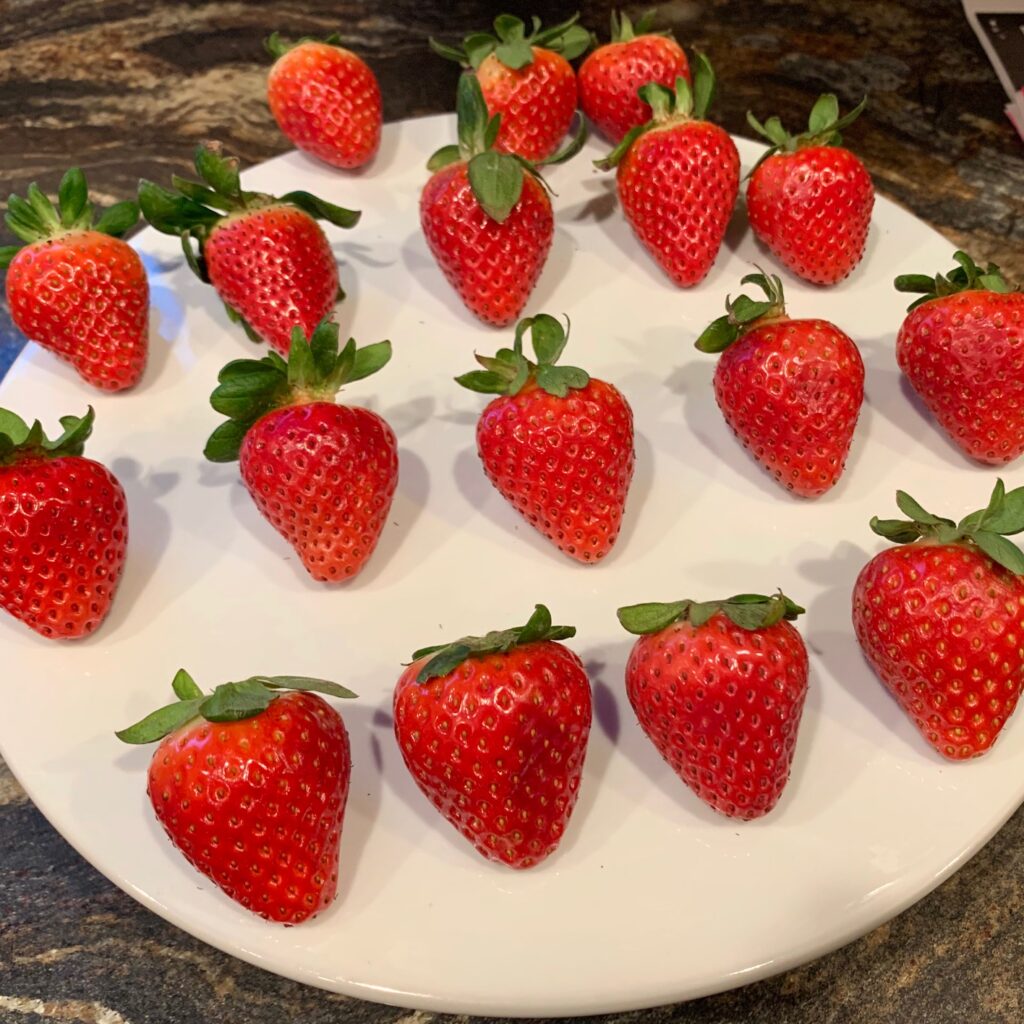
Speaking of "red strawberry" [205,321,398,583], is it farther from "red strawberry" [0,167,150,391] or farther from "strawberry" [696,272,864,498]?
"strawberry" [696,272,864,498]

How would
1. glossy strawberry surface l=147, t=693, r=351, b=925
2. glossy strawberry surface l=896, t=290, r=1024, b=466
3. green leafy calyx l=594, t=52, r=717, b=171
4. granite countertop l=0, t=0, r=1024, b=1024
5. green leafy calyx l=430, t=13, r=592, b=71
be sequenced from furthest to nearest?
green leafy calyx l=430, t=13, r=592, b=71 < green leafy calyx l=594, t=52, r=717, b=171 < glossy strawberry surface l=896, t=290, r=1024, b=466 < granite countertop l=0, t=0, r=1024, b=1024 < glossy strawberry surface l=147, t=693, r=351, b=925

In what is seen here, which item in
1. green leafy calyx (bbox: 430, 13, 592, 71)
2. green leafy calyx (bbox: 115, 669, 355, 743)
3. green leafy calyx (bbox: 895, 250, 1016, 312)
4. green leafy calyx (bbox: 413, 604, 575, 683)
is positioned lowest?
green leafy calyx (bbox: 115, 669, 355, 743)

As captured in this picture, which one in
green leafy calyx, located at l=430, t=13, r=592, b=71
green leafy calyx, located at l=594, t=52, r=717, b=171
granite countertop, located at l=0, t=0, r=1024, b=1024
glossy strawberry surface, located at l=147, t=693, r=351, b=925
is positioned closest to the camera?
glossy strawberry surface, located at l=147, t=693, r=351, b=925

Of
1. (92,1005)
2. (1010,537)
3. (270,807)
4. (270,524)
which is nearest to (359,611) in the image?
(270,524)

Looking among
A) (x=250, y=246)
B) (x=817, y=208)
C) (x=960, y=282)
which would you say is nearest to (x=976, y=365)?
(x=960, y=282)

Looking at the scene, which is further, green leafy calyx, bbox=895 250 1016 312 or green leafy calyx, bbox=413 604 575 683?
green leafy calyx, bbox=895 250 1016 312

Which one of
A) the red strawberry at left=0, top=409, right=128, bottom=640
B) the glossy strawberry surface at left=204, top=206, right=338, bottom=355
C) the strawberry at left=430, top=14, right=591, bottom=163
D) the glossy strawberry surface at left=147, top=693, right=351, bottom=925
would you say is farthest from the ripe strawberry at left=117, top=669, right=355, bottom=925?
the strawberry at left=430, top=14, right=591, bottom=163

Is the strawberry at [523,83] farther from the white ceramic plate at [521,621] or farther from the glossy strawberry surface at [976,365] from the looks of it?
the glossy strawberry surface at [976,365]
